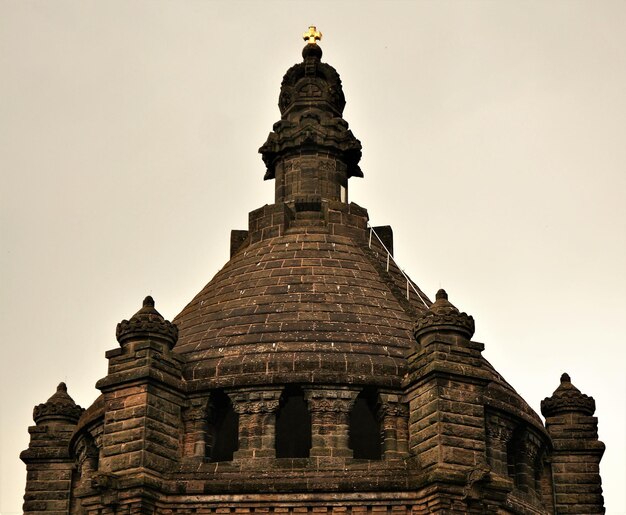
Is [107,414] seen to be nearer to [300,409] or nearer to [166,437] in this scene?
[166,437]

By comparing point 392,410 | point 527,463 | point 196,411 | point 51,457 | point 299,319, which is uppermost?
point 299,319

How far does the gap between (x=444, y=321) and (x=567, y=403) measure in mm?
6487

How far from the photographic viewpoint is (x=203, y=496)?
1695 inches

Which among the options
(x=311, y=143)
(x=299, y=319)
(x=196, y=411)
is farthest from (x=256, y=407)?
(x=311, y=143)

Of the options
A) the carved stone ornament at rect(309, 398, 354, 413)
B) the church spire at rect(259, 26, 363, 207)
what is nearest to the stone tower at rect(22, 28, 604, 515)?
the carved stone ornament at rect(309, 398, 354, 413)

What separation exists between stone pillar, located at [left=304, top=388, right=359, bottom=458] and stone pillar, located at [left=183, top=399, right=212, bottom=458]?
2.41 m

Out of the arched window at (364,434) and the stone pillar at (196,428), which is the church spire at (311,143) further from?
the stone pillar at (196,428)

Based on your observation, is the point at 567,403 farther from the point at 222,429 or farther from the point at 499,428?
the point at 222,429

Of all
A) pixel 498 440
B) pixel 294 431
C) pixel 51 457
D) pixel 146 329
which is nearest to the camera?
pixel 146 329

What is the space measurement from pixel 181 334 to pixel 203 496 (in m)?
5.72

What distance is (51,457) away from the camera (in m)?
48.6

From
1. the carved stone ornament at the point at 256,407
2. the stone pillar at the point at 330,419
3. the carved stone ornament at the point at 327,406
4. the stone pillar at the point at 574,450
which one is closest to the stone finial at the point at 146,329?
the carved stone ornament at the point at 256,407

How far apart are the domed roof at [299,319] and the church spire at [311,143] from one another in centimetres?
283

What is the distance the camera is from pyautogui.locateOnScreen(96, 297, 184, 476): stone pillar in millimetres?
43312
